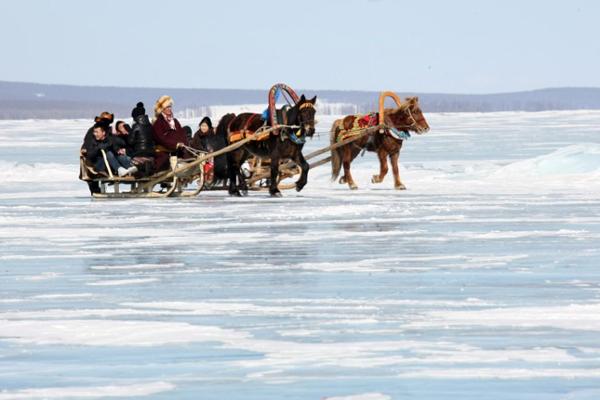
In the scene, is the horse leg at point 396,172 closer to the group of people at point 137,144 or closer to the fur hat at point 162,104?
the group of people at point 137,144

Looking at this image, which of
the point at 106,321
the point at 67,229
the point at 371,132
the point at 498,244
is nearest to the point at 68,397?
the point at 106,321

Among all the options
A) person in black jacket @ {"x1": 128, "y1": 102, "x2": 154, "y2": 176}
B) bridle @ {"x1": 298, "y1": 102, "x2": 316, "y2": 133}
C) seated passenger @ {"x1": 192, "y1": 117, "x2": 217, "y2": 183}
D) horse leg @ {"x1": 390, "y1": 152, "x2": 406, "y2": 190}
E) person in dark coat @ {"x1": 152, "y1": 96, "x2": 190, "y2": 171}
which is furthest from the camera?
horse leg @ {"x1": 390, "y1": 152, "x2": 406, "y2": 190}

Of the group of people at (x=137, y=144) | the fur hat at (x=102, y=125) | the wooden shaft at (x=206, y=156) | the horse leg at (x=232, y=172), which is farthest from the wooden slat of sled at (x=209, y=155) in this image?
the fur hat at (x=102, y=125)

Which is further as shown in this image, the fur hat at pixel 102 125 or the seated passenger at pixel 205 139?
the seated passenger at pixel 205 139

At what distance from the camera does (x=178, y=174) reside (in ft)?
81.0

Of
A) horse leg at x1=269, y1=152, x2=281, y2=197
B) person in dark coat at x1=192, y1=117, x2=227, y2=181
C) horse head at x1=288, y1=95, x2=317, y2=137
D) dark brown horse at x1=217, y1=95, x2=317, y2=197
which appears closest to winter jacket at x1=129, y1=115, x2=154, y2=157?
person in dark coat at x1=192, y1=117, x2=227, y2=181

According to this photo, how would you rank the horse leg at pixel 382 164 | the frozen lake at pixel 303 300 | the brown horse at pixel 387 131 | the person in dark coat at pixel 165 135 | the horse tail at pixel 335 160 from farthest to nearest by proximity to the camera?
the horse tail at pixel 335 160 → the horse leg at pixel 382 164 → the brown horse at pixel 387 131 → the person in dark coat at pixel 165 135 → the frozen lake at pixel 303 300

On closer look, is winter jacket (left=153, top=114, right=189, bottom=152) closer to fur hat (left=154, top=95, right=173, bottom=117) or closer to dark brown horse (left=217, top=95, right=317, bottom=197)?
fur hat (left=154, top=95, right=173, bottom=117)

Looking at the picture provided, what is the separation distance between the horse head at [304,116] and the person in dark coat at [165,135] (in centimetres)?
169

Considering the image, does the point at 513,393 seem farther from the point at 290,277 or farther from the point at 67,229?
the point at 67,229

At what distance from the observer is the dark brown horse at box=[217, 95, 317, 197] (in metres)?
24.8

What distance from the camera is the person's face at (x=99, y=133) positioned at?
80.5ft

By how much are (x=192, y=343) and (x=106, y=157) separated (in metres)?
15.6

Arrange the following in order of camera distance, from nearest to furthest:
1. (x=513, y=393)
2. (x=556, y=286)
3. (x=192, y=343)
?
(x=513, y=393) < (x=192, y=343) < (x=556, y=286)
